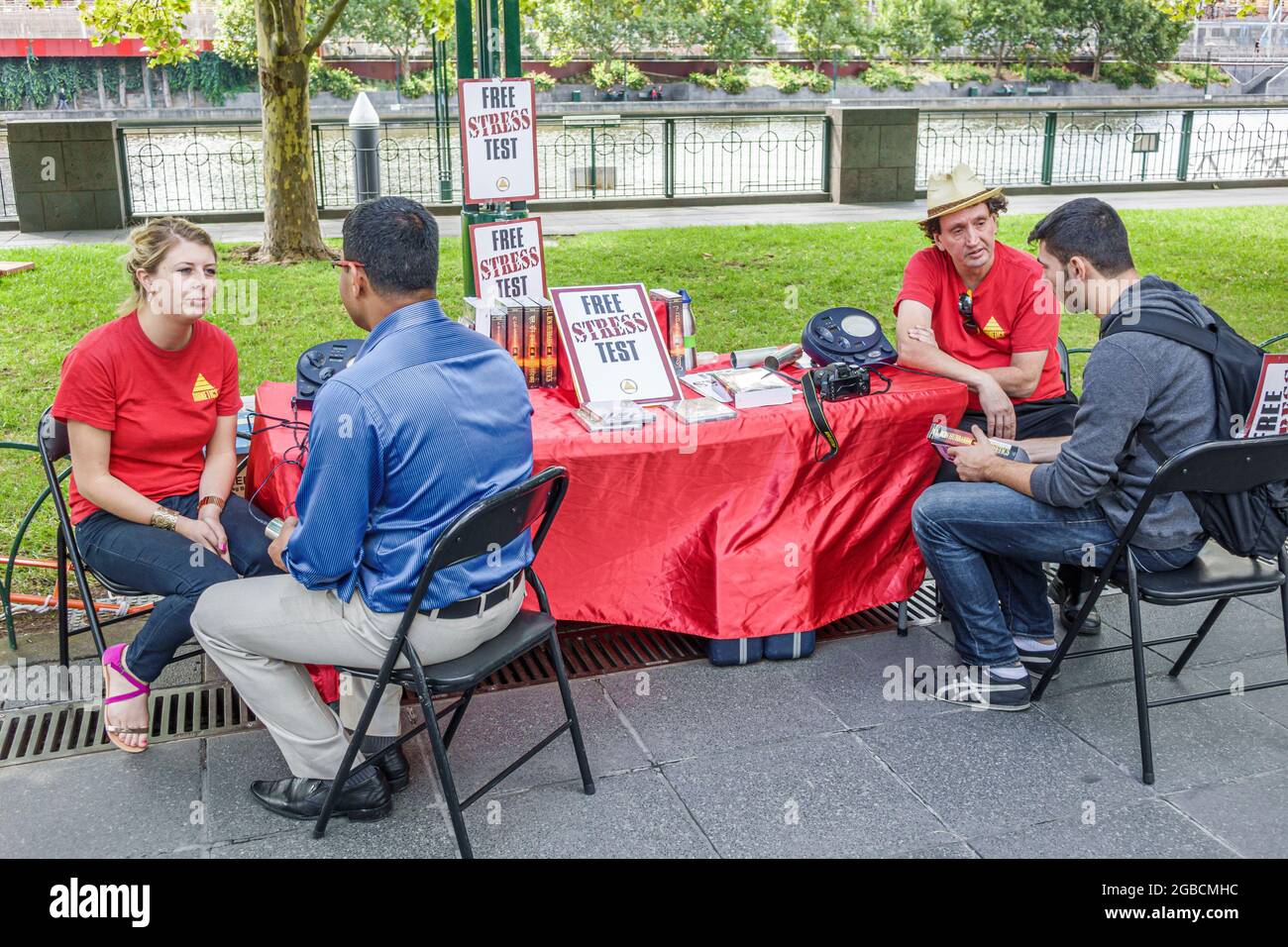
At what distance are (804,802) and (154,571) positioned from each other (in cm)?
203

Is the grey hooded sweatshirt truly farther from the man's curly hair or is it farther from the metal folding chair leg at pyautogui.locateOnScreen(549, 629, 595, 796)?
the metal folding chair leg at pyautogui.locateOnScreen(549, 629, 595, 796)

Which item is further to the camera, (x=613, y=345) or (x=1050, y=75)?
(x=1050, y=75)

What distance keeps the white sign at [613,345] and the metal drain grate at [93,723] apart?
5.19 feet

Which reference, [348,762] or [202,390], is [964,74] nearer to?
[202,390]

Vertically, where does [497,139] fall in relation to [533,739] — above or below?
above

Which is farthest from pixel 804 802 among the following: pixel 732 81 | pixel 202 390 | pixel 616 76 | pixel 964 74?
pixel 964 74

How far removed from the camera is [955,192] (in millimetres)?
4277

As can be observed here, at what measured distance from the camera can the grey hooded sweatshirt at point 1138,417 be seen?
131 inches

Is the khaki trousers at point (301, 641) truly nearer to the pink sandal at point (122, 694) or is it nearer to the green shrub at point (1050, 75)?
the pink sandal at point (122, 694)

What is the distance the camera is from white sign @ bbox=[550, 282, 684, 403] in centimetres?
408

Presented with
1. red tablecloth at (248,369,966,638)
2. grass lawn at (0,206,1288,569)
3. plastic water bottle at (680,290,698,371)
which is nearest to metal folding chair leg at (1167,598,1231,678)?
red tablecloth at (248,369,966,638)

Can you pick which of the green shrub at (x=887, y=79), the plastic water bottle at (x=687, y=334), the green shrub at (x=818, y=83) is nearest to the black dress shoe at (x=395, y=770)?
the plastic water bottle at (x=687, y=334)

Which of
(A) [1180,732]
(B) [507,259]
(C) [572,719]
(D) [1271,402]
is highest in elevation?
(B) [507,259]

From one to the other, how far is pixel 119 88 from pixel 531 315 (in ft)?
186
